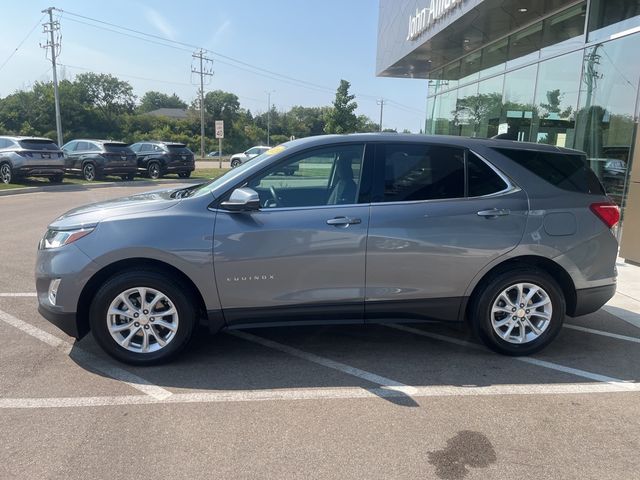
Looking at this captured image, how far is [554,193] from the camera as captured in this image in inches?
166

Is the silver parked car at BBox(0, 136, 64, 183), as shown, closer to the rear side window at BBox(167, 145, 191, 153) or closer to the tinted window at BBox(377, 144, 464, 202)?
the rear side window at BBox(167, 145, 191, 153)

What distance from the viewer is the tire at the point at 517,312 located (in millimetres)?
4145

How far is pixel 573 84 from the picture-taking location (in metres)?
10.3

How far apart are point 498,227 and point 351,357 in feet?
5.20

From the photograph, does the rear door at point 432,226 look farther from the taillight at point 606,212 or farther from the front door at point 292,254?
the taillight at point 606,212

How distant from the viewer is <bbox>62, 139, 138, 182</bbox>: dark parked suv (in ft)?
70.2

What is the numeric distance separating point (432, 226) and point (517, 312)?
1032 mm

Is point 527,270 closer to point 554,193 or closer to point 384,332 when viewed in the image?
point 554,193

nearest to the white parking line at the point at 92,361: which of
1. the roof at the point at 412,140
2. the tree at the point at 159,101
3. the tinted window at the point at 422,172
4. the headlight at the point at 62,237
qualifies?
the headlight at the point at 62,237

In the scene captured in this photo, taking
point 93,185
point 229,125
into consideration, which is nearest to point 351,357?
point 93,185

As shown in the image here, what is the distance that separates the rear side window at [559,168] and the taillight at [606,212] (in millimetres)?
127

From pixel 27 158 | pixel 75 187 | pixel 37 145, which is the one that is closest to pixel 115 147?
pixel 75 187

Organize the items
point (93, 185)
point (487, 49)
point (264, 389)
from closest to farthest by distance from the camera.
A: point (264, 389), point (487, 49), point (93, 185)

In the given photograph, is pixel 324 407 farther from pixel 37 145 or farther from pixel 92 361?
pixel 37 145
